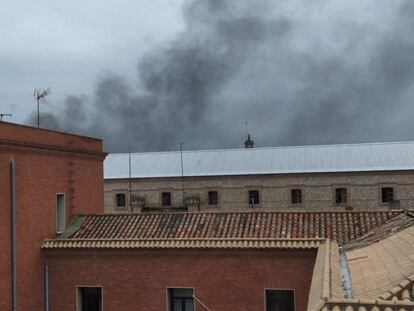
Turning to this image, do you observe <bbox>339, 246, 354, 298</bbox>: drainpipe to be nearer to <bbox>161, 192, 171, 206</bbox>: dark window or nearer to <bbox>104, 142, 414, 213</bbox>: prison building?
<bbox>104, 142, 414, 213</bbox>: prison building

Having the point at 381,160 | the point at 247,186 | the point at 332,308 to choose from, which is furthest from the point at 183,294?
the point at 381,160

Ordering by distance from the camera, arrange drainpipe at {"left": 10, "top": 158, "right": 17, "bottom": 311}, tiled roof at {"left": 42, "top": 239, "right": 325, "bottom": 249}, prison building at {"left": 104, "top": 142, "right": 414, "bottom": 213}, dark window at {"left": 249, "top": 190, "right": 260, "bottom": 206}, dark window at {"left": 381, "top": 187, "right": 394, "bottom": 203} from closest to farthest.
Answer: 1. tiled roof at {"left": 42, "top": 239, "right": 325, "bottom": 249}
2. drainpipe at {"left": 10, "top": 158, "right": 17, "bottom": 311}
3. dark window at {"left": 381, "top": 187, "right": 394, "bottom": 203}
4. prison building at {"left": 104, "top": 142, "right": 414, "bottom": 213}
5. dark window at {"left": 249, "top": 190, "right": 260, "bottom": 206}

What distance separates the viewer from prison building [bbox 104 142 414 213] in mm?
33344

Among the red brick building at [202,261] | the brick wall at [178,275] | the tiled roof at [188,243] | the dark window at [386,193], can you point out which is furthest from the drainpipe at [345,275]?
the dark window at [386,193]

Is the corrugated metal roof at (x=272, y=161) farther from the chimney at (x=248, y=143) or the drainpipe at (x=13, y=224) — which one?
the drainpipe at (x=13, y=224)

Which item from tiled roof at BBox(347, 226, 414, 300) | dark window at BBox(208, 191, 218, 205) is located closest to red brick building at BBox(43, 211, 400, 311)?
tiled roof at BBox(347, 226, 414, 300)

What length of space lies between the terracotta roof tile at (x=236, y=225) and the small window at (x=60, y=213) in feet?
2.31

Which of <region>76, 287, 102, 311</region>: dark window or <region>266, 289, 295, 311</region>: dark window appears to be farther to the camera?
<region>76, 287, 102, 311</region>: dark window

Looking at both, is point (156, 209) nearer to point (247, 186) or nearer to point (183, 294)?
point (247, 186)

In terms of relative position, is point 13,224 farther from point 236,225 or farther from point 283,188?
point 283,188

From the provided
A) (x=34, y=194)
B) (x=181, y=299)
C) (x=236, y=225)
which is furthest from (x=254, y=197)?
(x=34, y=194)

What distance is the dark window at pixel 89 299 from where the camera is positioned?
15.8m

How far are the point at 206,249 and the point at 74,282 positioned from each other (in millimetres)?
4552

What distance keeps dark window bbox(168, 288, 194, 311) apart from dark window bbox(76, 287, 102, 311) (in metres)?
2.35
